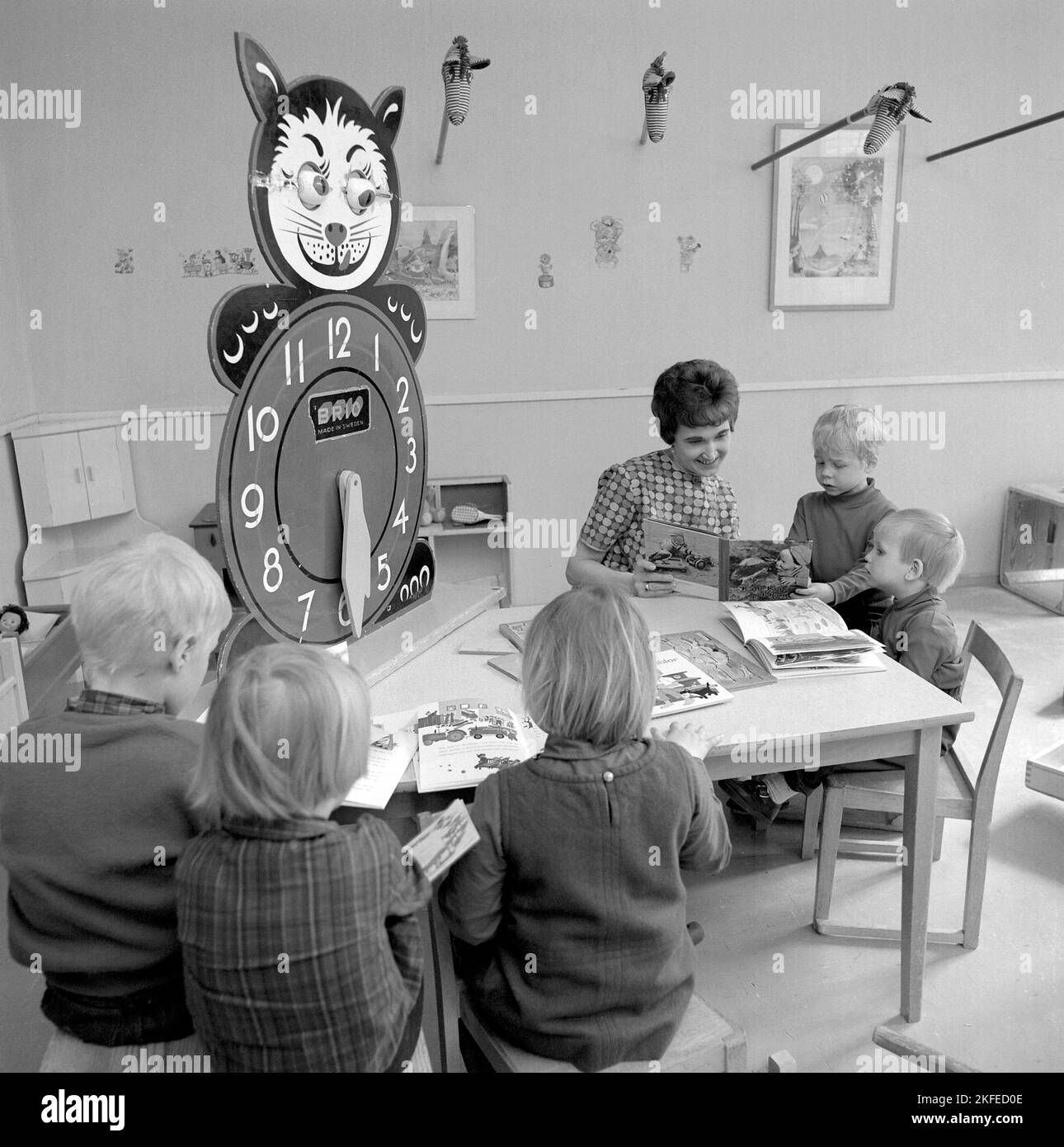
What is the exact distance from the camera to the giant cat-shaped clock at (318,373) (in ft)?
6.00

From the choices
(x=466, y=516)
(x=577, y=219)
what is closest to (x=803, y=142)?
(x=577, y=219)

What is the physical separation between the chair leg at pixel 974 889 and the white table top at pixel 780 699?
1.46 feet

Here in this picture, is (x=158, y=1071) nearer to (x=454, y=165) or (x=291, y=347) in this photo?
(x=291, y=347)

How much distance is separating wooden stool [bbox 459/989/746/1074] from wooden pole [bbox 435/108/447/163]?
3766 mm

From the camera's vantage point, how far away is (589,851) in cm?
142

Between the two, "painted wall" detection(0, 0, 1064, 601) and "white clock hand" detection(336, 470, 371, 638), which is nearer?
"white clock hand" detection(336, 470, 371, 638)

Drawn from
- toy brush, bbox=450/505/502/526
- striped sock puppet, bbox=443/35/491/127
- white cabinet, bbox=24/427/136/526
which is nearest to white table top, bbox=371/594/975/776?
toy brush, bbox=450/505/502/526

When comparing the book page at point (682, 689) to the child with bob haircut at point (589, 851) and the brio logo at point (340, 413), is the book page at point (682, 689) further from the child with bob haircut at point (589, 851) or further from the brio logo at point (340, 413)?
the brio logo at point (340, 413)

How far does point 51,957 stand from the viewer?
1.41m

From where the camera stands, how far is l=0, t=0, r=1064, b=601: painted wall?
4.26 m

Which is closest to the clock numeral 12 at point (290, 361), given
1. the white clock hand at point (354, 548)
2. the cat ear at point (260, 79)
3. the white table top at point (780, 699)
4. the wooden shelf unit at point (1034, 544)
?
the white clock hand at point (354, 548)

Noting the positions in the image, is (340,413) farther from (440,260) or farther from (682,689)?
(440,260)

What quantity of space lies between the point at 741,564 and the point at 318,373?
4.01 feet

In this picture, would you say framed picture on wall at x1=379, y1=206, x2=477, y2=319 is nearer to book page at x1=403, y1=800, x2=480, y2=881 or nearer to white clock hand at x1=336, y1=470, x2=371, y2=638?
white clock hand at x1=336, y1=470, x2=371, y2=638
